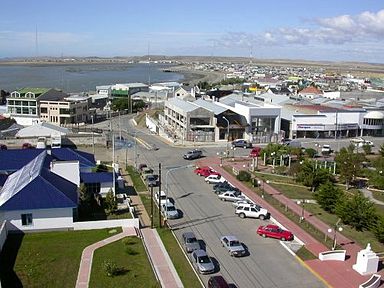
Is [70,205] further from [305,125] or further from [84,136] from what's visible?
[305,125]

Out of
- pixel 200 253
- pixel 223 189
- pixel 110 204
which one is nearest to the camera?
pixel 200 253

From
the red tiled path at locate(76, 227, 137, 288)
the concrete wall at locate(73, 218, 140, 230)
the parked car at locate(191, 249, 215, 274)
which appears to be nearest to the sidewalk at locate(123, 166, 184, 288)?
the concrete wall at locate(73, 218, 140, 230)

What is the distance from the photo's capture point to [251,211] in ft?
97.1

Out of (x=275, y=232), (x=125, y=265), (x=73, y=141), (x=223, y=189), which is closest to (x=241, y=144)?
(x=73, y=141)

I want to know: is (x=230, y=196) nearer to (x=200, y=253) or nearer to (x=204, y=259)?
(x=200, y=253)

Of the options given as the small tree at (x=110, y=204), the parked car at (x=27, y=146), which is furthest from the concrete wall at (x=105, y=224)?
the parked car at (x=27, y=146)

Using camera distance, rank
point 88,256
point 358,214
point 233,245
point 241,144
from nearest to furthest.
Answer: point 88,256 → point 233,245 → point 358,214 → point 241,144

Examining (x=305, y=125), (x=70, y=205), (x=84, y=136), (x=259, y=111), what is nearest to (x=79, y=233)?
(x=70, y=205)

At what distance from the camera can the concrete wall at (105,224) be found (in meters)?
26.5

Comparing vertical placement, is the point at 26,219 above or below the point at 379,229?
below

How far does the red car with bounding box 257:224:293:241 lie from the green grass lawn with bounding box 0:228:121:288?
831 cm

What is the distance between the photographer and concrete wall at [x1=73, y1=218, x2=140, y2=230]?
2652 cm

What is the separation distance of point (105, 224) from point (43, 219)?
349cm

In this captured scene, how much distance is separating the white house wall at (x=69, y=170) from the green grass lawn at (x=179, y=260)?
23.3 ft
